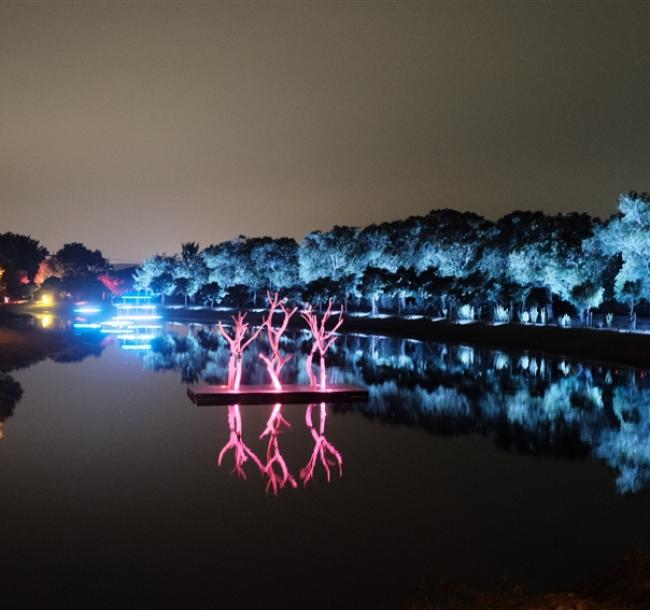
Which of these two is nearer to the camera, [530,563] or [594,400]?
[530,563]

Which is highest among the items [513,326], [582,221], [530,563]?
[582,221]

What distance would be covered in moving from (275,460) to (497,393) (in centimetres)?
1123

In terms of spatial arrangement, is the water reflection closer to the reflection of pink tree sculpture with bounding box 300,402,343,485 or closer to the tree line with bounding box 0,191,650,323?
the reflection of pink tree sculpture with bounding box 300,402,343,485

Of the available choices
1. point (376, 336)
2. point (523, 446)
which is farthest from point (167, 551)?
point (376, 336)

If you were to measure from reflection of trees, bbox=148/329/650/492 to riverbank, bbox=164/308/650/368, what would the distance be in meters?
2.20

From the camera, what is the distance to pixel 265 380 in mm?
26766

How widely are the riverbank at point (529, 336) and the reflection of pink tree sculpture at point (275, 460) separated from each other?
64.3 feet

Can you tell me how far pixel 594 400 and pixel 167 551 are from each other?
1636 centimetres

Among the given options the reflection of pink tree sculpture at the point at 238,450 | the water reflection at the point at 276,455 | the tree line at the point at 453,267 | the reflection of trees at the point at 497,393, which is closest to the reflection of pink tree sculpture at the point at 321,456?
the water reflection at the point at 276,455

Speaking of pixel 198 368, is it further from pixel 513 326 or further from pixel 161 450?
pixel 513 326

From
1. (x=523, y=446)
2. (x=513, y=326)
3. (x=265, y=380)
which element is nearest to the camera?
(x=523, y=446)

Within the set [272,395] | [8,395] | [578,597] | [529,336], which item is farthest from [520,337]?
[578,597]

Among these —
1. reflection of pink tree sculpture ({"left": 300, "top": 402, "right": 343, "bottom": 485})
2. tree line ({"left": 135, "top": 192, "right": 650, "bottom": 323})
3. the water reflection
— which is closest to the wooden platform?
the water reflection

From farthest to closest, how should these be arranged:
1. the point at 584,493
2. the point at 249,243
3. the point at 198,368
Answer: the point at 249,243, the point at 198,368, the point at 584,493
